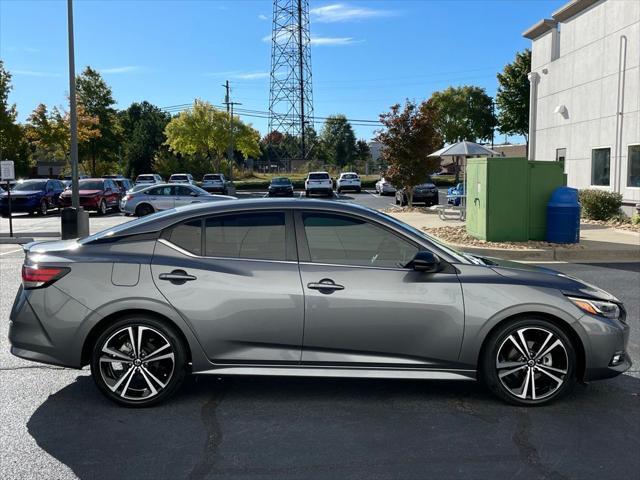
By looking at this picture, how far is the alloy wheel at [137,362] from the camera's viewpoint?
4520 millimetres

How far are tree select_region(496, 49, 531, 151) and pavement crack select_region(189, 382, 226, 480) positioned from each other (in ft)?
159

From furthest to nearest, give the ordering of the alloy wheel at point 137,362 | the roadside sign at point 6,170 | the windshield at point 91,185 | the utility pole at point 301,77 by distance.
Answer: the utility pole at point 301,77 → the windshield at point 91,185 → the roadside sign at point 6,170 → the alloy wheel at point 137,362

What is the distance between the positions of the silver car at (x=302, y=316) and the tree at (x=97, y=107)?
194ft

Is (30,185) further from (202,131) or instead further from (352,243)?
(202,131)

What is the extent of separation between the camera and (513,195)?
1306 centimetres

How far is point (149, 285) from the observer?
14.7 feet

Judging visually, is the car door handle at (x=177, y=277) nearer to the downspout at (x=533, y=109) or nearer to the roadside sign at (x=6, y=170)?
the roadside sign at (x=6, y=170)

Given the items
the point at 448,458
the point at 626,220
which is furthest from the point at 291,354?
the point at 626,220

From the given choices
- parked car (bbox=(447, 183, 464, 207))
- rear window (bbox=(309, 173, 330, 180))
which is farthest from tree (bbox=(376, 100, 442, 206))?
rear window (bbox=(309, 173, 330, 180))

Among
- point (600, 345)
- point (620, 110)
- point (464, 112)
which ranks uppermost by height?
point (464, 112)

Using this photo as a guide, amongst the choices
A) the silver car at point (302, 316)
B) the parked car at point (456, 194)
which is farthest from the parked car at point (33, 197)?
the silver car at point (302, 316)

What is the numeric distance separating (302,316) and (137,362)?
1254 millimetres

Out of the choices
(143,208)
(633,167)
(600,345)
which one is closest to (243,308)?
(600,345)

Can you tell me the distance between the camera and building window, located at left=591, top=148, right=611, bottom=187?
2084 centimetres
